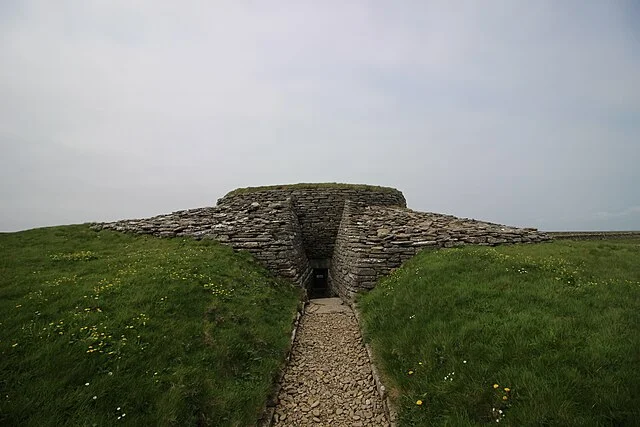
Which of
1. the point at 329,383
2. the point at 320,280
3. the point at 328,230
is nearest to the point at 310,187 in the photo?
the point at 328,230

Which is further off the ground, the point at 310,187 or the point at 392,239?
the point at 310,187

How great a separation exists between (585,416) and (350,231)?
13.8m

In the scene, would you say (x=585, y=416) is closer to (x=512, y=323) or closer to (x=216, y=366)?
(x=512, y=323)

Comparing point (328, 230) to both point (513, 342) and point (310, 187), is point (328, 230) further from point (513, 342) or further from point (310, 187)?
point (513, 342)

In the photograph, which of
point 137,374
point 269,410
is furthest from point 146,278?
point 269,410

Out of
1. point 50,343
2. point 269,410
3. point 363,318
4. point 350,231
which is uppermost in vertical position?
point 350,231

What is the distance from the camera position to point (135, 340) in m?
7.20

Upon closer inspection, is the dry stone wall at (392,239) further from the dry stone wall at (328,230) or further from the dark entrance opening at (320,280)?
the dark entrance opening at (320,280)

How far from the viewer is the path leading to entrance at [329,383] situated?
23.1ft

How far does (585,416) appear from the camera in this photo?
4.91 m

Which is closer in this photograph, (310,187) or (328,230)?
(328,230)

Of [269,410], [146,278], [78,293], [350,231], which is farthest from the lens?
[350,231]

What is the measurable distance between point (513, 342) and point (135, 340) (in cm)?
803

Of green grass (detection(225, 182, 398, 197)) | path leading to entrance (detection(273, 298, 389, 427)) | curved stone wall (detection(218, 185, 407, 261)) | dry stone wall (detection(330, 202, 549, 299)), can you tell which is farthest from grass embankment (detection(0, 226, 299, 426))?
green grass (detection(225, 182, 398, 197))
